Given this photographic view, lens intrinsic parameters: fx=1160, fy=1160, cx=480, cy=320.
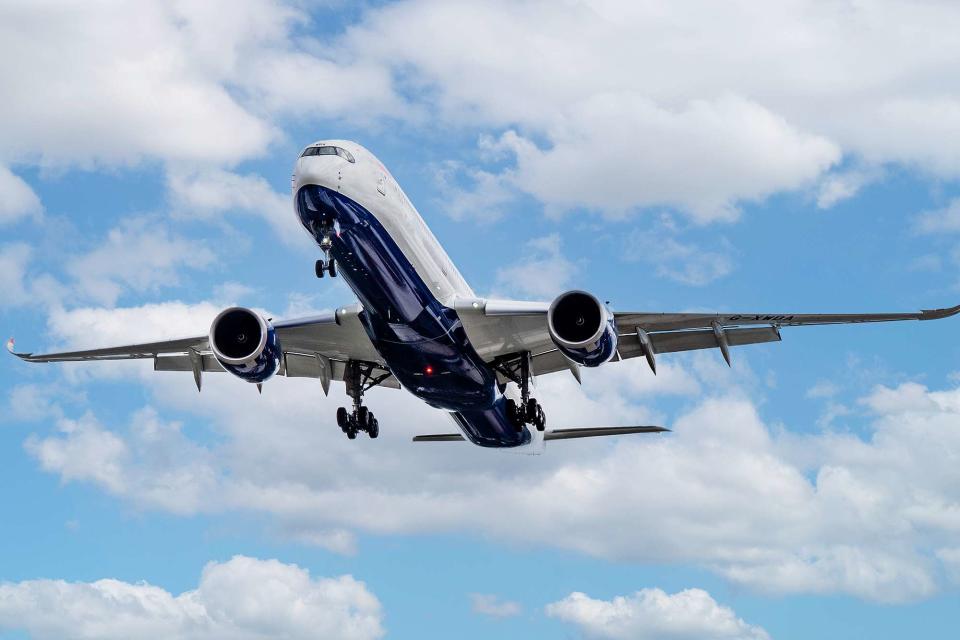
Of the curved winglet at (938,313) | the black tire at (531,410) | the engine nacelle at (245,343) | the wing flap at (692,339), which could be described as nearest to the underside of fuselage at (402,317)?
the black tire at (531,410)

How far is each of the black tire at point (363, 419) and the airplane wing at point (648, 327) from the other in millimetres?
4170

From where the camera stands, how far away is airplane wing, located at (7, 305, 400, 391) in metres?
28.1

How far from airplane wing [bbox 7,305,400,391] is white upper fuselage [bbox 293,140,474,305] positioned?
245 centimetres

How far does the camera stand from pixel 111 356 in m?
30.4

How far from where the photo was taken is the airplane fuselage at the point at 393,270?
2317 centimetres

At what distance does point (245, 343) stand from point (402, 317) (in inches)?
156

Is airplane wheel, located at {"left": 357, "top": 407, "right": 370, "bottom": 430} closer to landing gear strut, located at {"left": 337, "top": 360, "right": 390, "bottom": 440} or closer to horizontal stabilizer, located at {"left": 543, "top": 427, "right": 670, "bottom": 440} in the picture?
landing gear strut, located at {"left": 337, "top": 360, "right": 390, "bottom": 440}

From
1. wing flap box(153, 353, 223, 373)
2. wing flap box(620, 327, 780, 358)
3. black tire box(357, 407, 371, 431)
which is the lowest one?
black tire box(357, 407, 371, 431)

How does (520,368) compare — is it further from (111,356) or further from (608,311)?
(111,356)

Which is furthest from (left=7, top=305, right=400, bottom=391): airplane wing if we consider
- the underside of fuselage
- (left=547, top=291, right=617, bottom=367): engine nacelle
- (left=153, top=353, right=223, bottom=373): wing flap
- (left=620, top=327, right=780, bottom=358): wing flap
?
(left=620, top=327, right=780, bottom=358): wing flap

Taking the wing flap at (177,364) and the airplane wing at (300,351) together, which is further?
the wing flap at (177,364)

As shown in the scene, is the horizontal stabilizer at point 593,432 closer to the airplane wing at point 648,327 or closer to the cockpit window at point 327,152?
the airplane wing at point 648,327

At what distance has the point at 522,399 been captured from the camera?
29094mm

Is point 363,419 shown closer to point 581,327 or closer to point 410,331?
point 410,331
